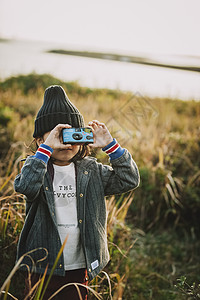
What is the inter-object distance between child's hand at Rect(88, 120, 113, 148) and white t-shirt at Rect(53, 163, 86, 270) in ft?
0.89

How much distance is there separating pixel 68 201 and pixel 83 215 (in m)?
0.13

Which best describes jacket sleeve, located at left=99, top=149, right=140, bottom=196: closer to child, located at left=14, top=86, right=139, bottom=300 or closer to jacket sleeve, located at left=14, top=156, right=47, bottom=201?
child, located at left=14, top=86, right=139, bottom=300

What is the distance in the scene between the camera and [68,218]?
1.66 metres

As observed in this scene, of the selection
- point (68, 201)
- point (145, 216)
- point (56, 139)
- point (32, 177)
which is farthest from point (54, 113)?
point (145, 216)

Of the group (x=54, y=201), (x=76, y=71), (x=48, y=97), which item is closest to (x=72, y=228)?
(x=54, y=201)

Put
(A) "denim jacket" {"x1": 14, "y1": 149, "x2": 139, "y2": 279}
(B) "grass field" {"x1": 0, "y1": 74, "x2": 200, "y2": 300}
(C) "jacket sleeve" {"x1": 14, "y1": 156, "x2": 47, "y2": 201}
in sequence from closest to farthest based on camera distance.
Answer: (C) "jacket sleeve" {"x1": 14, "y1": 156, "x2": 47, "y2": 201} → (A) "denim jacket" {"x1": 14, "y1": 149, "x2": 139, "y2": 279} → (B) "grass field" {"x1": 0, "y1": 74, "x2": 200, "y2": 300}

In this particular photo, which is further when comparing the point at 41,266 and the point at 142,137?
the point at 142,137

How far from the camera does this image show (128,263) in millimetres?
2428

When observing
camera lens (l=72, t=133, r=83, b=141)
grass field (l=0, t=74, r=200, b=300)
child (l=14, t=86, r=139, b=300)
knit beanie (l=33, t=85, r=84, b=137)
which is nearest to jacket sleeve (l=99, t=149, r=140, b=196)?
child (l=14, t=86, r=139, b=300)

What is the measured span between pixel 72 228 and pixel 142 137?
2.73 m

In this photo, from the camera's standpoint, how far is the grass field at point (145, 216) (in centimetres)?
214

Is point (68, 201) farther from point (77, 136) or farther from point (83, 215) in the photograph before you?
point (77, 136)

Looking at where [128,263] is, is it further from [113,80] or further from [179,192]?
[113,80]

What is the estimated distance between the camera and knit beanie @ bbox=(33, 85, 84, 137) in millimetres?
1685
